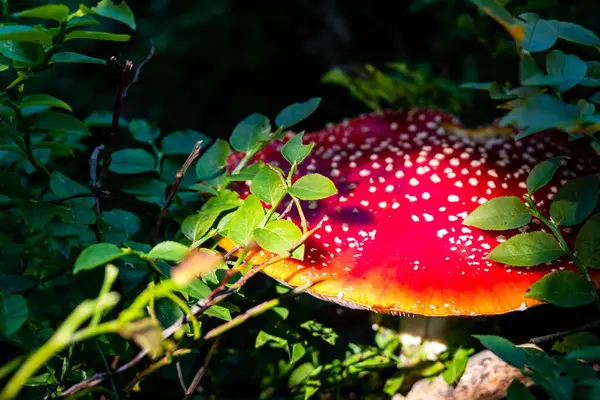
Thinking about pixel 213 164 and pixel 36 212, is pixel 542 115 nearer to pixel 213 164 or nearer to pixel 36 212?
pixel 213 164

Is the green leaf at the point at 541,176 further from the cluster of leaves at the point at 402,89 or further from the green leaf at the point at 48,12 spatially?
the cluster of leaves at the point at 402,89

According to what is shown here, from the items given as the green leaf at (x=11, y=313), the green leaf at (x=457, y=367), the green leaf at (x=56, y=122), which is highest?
the green leaf at (x=56, y=122)

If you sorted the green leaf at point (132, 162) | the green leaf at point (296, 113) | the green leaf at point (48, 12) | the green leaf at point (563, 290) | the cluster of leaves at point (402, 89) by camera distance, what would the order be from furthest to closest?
the cluster of leaves at point (402, 89), the green leaf at point (132, 162), the green leaf at point (296, 113), the green leaf at point (563, 290), the green leaf at point (48, 12)

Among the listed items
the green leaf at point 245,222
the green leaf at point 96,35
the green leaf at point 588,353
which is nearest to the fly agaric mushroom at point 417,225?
the green leaf at point 245,222

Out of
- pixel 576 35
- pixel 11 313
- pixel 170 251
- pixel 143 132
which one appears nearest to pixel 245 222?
pixel 170 251

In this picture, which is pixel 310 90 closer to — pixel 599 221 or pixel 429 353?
pixel 429 353

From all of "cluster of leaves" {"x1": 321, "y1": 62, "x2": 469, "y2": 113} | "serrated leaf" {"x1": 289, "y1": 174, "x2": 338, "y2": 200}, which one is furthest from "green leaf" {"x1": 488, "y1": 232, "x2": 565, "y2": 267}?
"cluster of leaves" {"x1": 321, "y1": 62, "x2": 469, "y2": 113}
